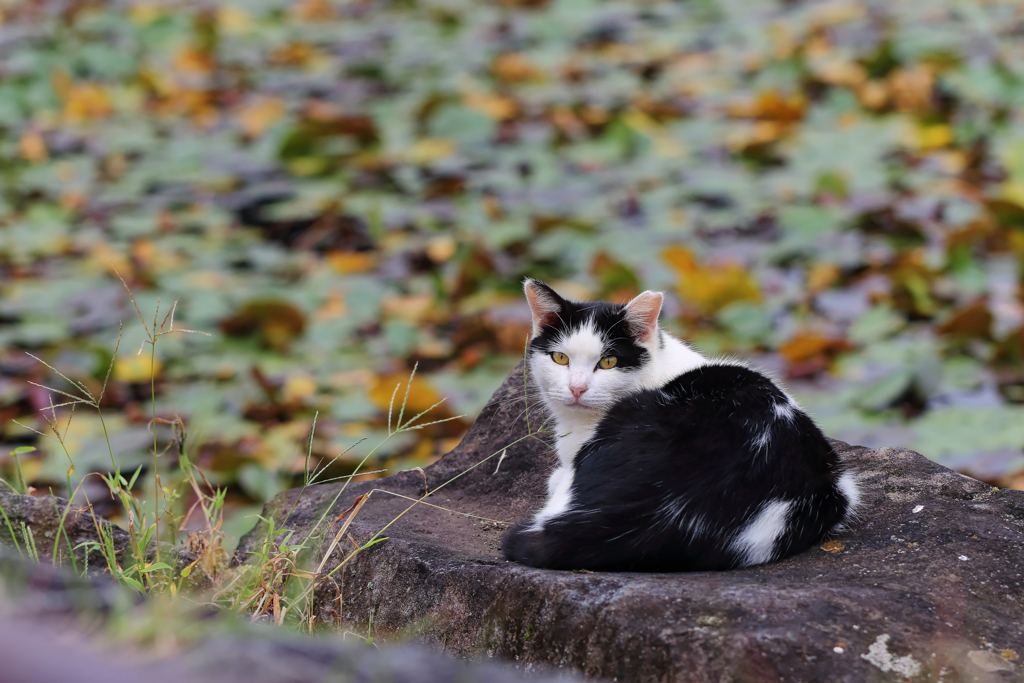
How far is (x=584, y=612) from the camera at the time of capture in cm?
176

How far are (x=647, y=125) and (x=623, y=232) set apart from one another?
1151 millimetres

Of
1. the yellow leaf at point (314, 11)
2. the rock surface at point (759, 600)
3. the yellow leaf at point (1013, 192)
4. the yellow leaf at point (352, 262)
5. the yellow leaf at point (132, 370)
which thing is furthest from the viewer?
→ the yellow leaf at point (314, 11)

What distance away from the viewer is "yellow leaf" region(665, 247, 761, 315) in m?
4.26

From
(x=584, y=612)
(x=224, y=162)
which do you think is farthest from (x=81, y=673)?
(x=224, y=162)

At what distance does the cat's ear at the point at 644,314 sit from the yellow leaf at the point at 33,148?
4.82 meters

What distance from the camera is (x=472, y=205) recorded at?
5422mm

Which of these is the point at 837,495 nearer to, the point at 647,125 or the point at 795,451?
the point at 795,451

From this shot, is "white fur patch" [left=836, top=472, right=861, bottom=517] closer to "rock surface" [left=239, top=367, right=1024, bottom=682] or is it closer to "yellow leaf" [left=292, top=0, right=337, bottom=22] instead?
"rock surface" [left=239, top=367, right=1024, bottom=682]

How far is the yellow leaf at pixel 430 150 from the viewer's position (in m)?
5.85

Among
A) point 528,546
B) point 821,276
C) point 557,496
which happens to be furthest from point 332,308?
point 528,546

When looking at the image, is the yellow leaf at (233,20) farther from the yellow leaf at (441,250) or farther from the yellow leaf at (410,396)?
the yellow leaf at (410,396)

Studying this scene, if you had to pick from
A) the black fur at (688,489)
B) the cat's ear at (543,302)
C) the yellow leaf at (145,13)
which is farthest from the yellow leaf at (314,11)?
the black fur at (688,489)

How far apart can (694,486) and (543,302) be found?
0.81 meters

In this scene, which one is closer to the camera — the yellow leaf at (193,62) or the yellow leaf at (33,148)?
the yellow leaf at (33,148)
